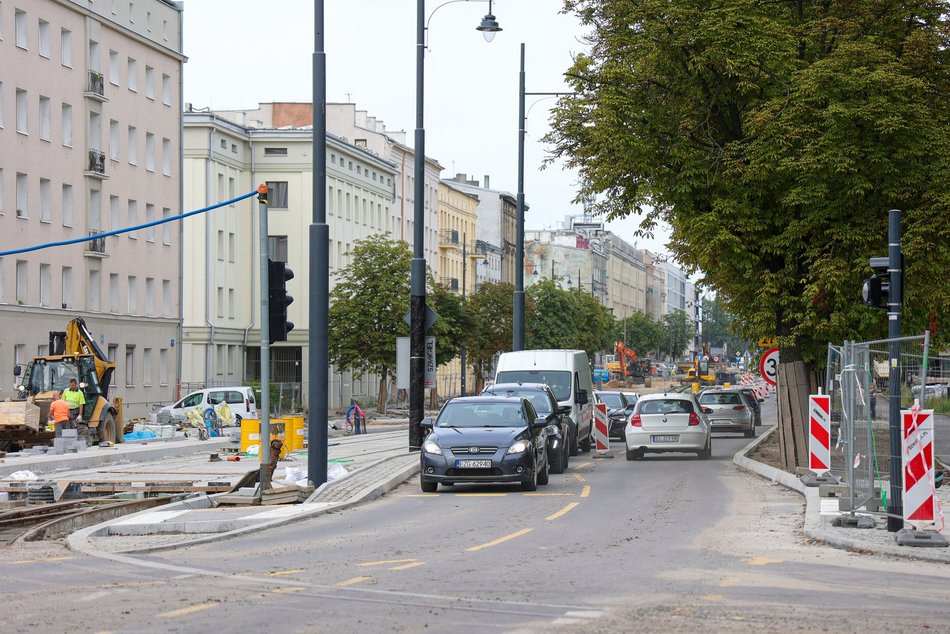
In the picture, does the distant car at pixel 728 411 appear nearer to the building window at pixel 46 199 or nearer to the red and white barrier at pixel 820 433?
the red and white barrier at pixel 820 433

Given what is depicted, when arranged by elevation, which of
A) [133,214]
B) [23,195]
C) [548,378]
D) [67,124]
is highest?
[67,124]

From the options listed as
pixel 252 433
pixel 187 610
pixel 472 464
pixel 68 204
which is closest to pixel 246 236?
pixel 68 204

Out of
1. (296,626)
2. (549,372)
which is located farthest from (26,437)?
(296,626)

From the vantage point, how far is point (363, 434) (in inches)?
2191

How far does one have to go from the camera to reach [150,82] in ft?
225

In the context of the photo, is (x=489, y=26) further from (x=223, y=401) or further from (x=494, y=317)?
(x=494, y=317)

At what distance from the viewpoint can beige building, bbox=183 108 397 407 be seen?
261 feet

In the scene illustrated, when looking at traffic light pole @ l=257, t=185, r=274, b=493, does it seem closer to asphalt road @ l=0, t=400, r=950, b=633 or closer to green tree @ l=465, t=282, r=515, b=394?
asphalt road @ l=0, t=400, r=950, b=633

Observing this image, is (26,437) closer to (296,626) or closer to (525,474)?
(525,474)

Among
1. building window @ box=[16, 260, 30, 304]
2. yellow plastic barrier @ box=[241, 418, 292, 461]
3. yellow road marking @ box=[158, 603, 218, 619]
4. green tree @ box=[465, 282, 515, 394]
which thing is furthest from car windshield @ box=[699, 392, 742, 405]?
green tree @ box=[465, 282, 515, 394]

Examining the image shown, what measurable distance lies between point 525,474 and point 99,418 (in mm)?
21813

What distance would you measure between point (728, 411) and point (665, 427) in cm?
1525

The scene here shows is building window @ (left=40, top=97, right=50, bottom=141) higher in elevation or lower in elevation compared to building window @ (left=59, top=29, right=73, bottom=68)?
lower

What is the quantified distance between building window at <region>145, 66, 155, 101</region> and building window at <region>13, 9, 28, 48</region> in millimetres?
11333
